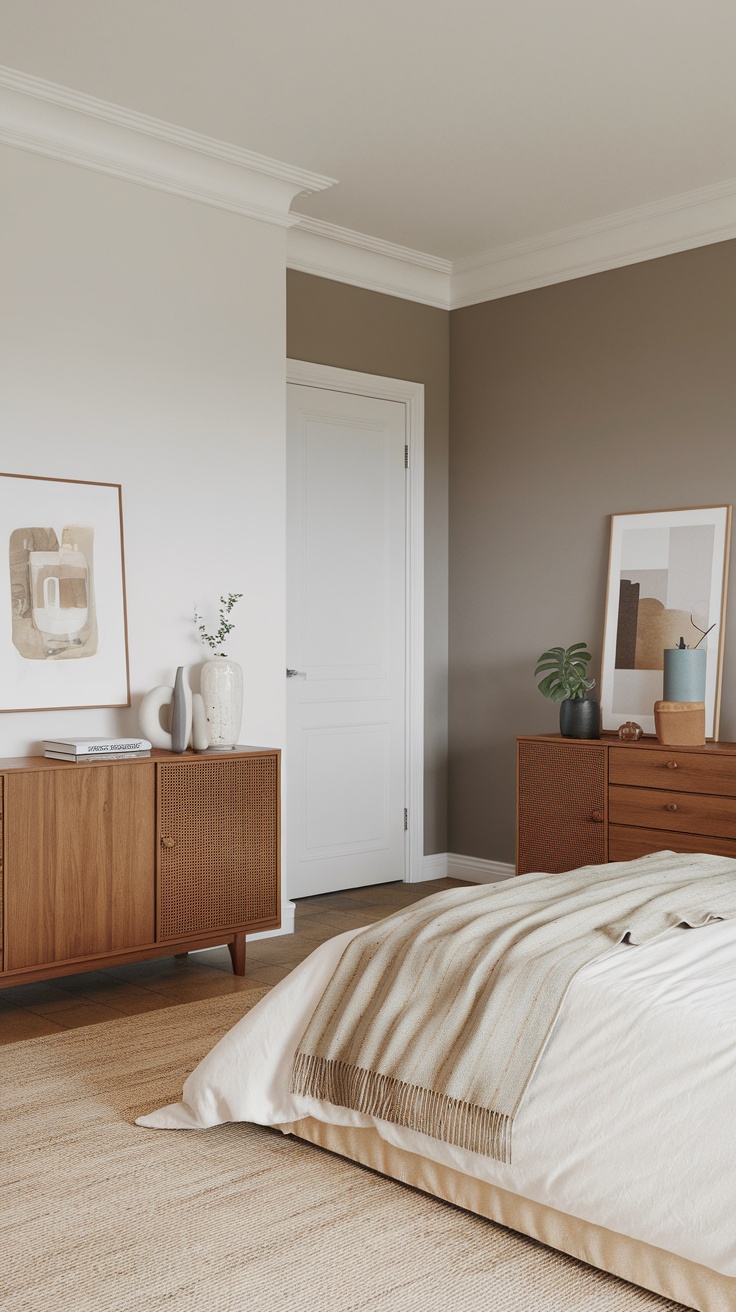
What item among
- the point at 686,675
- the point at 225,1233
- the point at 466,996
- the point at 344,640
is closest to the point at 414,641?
the point at 344,640

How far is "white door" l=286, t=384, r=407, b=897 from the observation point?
5230 millimetres

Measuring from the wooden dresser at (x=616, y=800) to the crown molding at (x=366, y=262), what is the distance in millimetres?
2326

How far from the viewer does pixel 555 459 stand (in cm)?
536

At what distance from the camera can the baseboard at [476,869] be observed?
557cm

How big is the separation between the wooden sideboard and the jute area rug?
26.5 inches

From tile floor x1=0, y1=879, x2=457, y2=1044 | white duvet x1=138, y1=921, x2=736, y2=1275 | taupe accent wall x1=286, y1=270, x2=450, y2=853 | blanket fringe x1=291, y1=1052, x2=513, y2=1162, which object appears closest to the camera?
white duvet x1=138, y1=921, x2=736, y2=1275

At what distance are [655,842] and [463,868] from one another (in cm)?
153

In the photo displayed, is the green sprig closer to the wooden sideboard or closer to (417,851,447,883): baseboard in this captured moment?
the wooden sideboard

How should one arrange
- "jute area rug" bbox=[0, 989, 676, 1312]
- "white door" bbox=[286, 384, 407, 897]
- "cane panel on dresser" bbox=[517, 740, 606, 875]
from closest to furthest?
"jute area rug" bbox=[0, 989, 676, 1312], "cane panel on dresser" bbox=[517, 740, 606, 875], "white door" bbox=[286, 384, 407, 897]

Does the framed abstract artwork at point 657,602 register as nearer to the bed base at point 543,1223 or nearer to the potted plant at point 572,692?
the potted plant at point 572,692

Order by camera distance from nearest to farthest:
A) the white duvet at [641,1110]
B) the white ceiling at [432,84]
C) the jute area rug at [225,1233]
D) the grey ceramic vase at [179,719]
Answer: the white duvet at [641,1110]
the jute area rug at [225,1233]
the white ceiling at [432,84]
the grey ceramic vase at [179,719]

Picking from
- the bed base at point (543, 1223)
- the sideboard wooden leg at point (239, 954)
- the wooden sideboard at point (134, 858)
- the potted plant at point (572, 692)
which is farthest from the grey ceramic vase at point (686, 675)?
the bed base at point (543, 1223)

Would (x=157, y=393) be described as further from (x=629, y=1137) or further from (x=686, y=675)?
(x=629, y=1137)

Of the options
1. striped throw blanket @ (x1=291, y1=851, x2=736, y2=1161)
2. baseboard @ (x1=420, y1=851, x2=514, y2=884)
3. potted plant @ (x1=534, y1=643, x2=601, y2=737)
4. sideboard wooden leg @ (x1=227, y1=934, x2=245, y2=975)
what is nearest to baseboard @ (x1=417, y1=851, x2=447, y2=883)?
baseboard @ (x1=420, y1=851, x2=514, y2=884)
